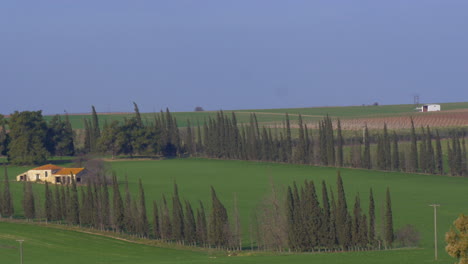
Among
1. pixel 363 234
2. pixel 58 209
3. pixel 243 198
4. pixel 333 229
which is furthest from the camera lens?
pixel 243 198

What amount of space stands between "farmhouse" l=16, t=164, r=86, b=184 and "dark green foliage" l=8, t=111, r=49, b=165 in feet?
70.7

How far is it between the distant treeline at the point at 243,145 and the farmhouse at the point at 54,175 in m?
22.8

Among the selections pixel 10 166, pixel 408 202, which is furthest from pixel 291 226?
pixel 10 166

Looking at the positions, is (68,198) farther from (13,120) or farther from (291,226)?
(13,120)

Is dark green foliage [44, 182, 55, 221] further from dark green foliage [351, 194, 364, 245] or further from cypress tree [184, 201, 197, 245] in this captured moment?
dark green foliage [351, 194, 364, 245]

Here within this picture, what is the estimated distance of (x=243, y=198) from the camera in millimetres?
106312

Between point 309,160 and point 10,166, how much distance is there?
48702mm

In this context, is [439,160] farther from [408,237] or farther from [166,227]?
[166,227]

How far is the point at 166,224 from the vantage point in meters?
83.6

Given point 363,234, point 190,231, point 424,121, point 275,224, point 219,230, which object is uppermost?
point 424,121

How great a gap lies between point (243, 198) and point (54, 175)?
3002 cm

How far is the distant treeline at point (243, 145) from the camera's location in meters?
134

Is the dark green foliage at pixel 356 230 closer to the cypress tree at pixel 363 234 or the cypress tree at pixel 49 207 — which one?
the cypress tree at pixel 363 234

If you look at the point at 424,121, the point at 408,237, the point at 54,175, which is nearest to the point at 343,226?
the point at 408,237
